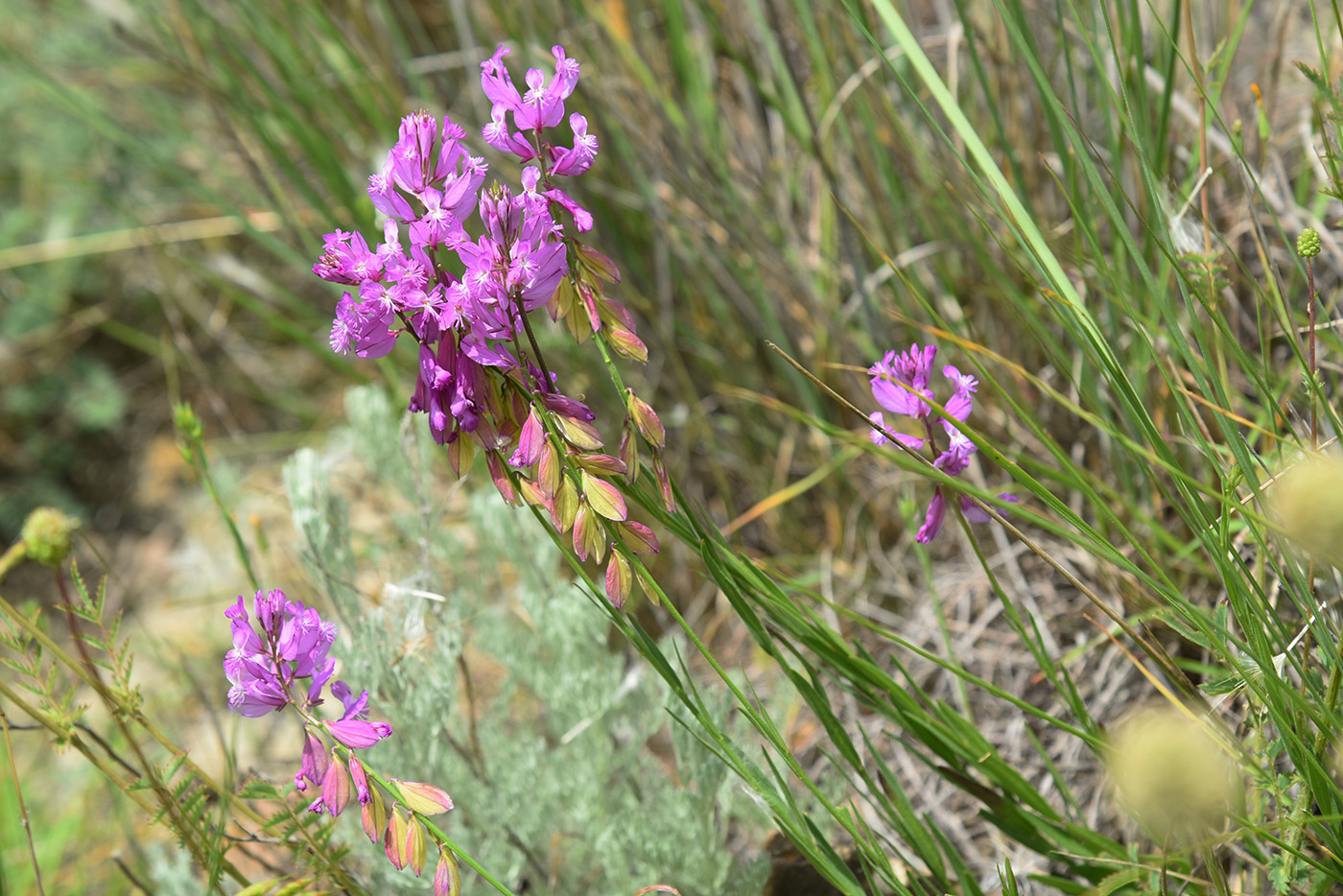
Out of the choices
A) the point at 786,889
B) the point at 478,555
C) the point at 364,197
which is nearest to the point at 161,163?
the point at 364,197

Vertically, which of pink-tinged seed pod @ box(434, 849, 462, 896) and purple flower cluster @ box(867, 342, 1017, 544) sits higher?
purple flower cluster @ box(867, 342, 1017, 544)

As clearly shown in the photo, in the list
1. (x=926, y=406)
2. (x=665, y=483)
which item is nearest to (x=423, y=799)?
(x=665, y=483)

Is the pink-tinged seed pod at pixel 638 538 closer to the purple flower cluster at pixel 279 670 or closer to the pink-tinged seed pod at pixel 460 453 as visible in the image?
the pink-tinged seed pod at pixel 460 453

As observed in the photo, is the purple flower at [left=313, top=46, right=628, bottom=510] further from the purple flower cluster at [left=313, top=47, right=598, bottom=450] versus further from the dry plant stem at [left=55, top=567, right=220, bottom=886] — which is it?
the dry plant stem at [left=55, top=567, right=220, bottom=886]

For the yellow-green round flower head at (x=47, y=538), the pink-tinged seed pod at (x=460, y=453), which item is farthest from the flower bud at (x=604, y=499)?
the yellow-green round flower head at (x=47, y=538)

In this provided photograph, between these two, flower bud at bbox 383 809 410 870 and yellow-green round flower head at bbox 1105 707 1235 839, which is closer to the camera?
yellow-green round flower head at bbox 1105 707 1235 839

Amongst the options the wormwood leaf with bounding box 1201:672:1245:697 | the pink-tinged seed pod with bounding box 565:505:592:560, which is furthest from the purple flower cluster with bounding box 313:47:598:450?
the wormwood leaf with bounding box 1201:672:1245:697

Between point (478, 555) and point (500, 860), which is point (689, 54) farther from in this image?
point (500, 860)
